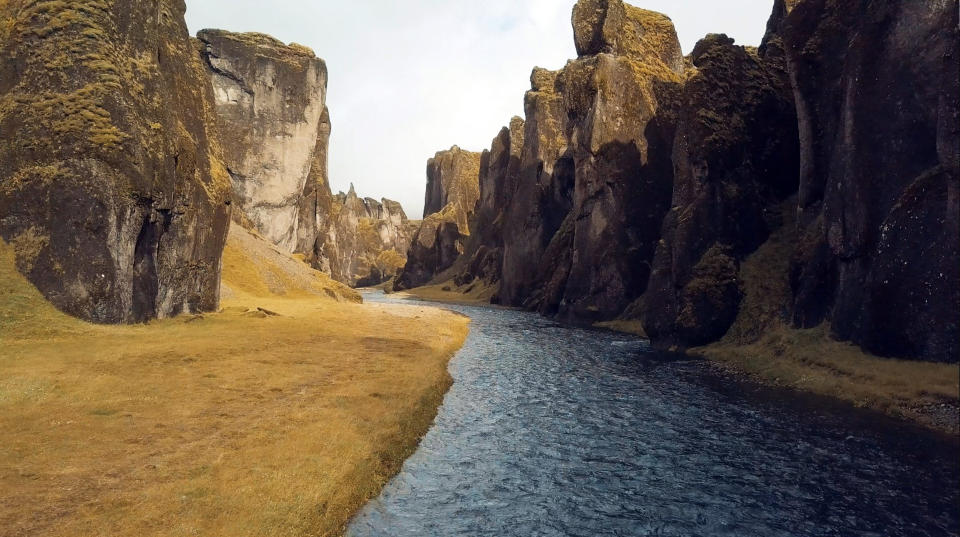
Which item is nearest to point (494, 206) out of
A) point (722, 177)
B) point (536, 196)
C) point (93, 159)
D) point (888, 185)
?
point (536, 196)

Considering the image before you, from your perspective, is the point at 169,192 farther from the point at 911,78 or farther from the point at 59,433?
the point at 911,78

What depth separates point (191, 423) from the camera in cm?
2075

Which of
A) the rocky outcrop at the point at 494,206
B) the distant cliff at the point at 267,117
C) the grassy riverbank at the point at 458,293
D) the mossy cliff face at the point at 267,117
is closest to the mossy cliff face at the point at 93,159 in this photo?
the mossy cliff face at the point at 267,117

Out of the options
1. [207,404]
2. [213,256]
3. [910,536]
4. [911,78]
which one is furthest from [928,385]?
[213,256]

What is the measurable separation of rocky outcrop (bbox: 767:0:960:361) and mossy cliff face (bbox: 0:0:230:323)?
1916 inches

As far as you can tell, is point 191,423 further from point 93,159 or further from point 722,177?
point 722,177

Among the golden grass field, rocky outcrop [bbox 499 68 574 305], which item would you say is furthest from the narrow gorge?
rocky outcrop [bbox 499 68 574 305]

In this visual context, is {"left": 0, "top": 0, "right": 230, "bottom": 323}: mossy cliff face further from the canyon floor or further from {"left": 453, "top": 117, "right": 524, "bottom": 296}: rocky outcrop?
{"left": 453, "top": 117, "right": 524, "bottom": 296}: rocky outcrop

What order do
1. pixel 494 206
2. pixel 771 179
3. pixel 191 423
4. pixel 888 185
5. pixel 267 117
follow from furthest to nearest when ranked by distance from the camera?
pixel 494 206
pixel 267 117
pixel 771 179
pixel 888 185
pixel 191 423

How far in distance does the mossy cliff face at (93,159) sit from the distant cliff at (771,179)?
44.6 meters

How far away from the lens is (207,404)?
23297 millimetres

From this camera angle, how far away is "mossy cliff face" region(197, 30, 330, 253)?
121250 millimetres

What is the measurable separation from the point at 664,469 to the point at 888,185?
23414 mm

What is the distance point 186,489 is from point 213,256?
4566 centimetres
